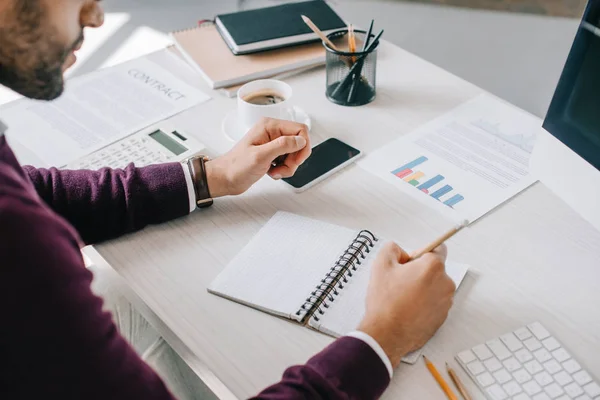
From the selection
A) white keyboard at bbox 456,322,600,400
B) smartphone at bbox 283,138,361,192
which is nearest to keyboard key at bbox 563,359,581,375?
white keyboard at bbox 456,322,600,400

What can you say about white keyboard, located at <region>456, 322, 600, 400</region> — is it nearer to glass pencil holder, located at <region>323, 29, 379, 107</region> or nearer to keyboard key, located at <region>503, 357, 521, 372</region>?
keyboard key, located at <region>503, 357, 521, 372</region>

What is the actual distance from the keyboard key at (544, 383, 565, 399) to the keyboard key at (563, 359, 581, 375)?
0.03m

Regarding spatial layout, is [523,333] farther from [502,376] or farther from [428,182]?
[428,182]

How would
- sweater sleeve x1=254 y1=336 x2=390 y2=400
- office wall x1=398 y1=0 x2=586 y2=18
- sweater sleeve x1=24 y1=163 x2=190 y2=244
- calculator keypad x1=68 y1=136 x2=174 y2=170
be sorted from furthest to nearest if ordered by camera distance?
office wall x1=398 y1=0 x2=586 y2=18 → calculator keypad x1=68 y1=136 x2=174 y2=170 → sweater sleeve x1=24 y1=163 x2=190 y2=244 → sweater sleeve x1=254 y1=336 x2=390 y2=400

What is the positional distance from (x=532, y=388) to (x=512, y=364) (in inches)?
1.4

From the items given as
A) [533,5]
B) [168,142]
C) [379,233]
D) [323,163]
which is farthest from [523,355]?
[533,5]

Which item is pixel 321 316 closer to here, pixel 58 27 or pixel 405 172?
pixel 405 172

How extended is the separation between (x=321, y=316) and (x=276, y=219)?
0.22 m

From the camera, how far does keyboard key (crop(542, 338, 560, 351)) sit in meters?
0.73

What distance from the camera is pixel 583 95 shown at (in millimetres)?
803

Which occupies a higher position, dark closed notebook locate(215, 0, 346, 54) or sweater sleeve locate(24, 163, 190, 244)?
dark closed notebook locate(215, 0, 346, 54)

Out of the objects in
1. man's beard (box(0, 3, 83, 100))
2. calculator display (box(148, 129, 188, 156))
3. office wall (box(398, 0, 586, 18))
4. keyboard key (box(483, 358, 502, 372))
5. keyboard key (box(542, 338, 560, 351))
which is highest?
man's beard (box(0, 3, 83, 100))

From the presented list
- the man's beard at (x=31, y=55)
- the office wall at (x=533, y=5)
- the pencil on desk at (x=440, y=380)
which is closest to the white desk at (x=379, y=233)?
the pencil on desk at (x=440, y=380)

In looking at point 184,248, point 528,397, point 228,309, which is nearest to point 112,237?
point 184,248
